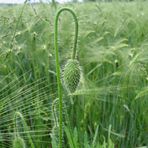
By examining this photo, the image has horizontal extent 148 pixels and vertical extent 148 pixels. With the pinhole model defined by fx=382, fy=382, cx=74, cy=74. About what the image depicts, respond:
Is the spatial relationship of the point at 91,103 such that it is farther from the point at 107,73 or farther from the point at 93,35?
the point at 93,35

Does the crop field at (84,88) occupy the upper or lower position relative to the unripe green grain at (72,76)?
lower

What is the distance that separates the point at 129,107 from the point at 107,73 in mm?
215

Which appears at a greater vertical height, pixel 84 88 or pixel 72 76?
pixel 72 76

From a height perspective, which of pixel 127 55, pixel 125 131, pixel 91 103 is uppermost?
pixel 127 55

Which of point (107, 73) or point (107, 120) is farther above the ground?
point (107, 73)

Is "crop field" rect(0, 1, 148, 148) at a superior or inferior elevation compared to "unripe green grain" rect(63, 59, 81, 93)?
inferior

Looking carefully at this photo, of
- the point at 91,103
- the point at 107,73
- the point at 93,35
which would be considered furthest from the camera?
the point at 93,35

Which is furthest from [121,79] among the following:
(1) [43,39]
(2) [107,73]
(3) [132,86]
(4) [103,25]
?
(4) [103,25]

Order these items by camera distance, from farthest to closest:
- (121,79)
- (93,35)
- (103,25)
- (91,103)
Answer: (103,25), (93,35), (121,79), (91,103)

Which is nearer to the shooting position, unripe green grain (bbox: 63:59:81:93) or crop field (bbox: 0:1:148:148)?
unripe green grain (bbox: 63:59:81:93)

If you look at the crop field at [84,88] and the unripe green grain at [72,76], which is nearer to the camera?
the unripe green grain at [72,76]

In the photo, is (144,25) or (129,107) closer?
(129,107)

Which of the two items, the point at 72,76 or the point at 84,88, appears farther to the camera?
the point at 84,88

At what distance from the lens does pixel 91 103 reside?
140cm
